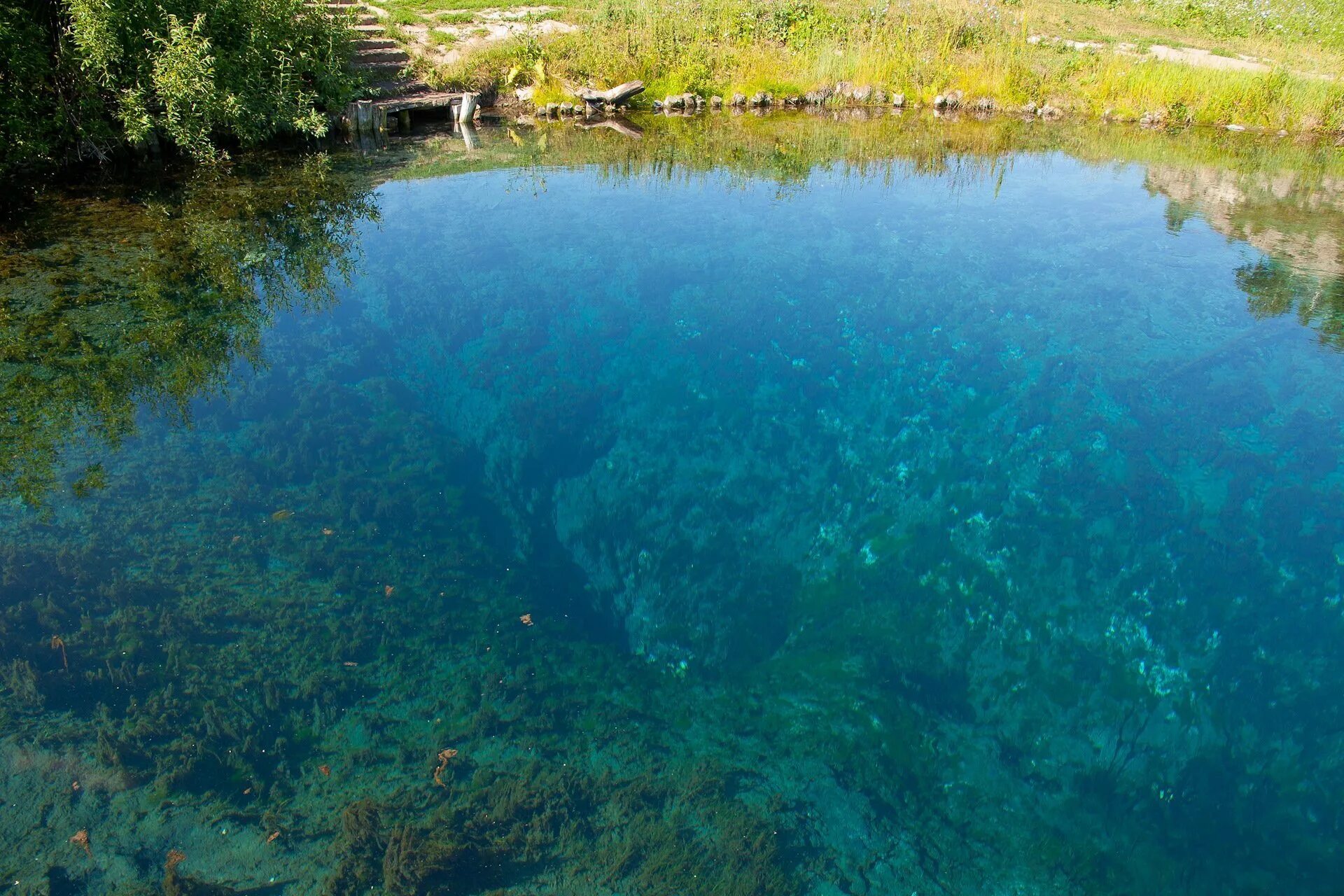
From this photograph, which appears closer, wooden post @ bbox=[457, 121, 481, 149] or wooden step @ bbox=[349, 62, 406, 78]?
wooden post @ bbox=[457, 121, 481, 149]

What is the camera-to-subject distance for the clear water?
13.6 ft

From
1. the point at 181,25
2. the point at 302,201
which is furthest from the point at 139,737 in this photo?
the point at 181,25

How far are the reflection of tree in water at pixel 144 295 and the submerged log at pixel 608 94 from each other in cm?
681

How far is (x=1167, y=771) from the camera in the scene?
4.56 meters

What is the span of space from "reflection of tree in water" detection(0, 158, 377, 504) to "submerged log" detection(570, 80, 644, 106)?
268 inches

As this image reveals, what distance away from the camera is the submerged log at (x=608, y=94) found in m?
17.2

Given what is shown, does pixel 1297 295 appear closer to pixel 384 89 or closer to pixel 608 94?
pixel 608 94

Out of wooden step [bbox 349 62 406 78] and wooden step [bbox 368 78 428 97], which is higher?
wooden step [bbox 349 62 406 78]

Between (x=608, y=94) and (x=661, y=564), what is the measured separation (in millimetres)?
14288

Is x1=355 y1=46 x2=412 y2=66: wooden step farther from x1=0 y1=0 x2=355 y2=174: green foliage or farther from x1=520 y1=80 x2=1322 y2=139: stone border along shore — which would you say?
x1=0 y1=0 x2=355 y2=174: green foliage

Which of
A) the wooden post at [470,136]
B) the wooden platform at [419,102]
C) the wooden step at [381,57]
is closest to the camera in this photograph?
the wooden post at [470,136]

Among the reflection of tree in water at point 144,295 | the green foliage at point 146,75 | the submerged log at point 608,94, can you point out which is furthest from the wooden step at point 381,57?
the reflection of tree in water at point 144,295

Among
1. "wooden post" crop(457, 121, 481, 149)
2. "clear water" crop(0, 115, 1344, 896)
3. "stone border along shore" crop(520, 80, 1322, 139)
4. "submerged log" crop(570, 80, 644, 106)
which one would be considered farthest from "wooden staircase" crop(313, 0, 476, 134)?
"clear water" crop(0, 115, 1344, 896)

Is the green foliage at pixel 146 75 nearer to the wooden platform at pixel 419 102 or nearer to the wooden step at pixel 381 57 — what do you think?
the wooden platform at pixel 419 102
